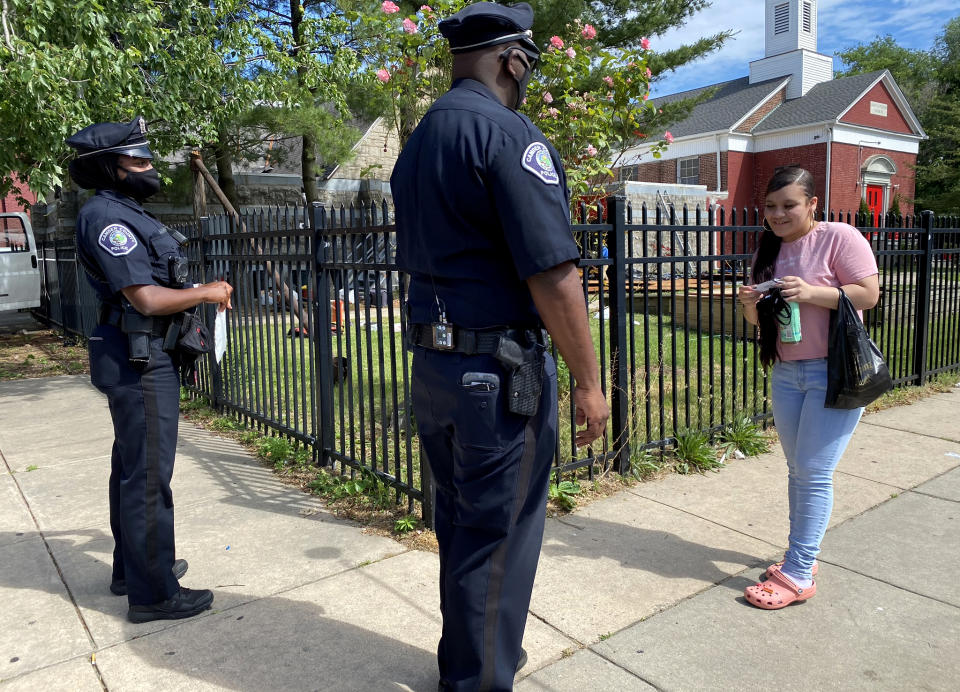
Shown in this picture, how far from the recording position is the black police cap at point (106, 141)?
2.77 meters

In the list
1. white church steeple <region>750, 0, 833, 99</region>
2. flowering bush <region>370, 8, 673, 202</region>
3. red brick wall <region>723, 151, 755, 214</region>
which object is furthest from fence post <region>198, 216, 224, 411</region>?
white church steeple <region>750, 0, 833, 99</region>

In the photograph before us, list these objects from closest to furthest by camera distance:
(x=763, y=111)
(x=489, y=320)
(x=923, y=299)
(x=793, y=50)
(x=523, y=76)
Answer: (x=489, y=320)
(x=523, y=76)
(x=923, y=299)
(x=763, y=111)
(x=793, y=50)

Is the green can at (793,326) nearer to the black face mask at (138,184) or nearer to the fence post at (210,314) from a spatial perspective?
the black face mask at (138,184)

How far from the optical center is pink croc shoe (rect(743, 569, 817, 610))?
3.00m

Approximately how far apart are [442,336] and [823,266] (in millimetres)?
1871

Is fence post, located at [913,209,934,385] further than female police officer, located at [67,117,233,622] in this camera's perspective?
Yes

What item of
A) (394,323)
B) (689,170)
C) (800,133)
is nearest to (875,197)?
(800,133)

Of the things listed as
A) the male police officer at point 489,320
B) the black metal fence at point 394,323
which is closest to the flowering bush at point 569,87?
the black metal fence at point 394,323

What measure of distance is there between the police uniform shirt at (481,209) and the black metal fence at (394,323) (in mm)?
920

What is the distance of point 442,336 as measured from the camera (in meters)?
2.06

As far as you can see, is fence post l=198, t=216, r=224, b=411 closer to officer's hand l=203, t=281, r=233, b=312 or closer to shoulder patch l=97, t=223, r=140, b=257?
officer's hand l=203, t=281, r=233, b=312

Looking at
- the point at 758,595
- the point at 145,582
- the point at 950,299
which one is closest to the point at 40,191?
the point at 145,582

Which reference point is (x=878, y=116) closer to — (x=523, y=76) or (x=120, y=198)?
(x=523, y=76)

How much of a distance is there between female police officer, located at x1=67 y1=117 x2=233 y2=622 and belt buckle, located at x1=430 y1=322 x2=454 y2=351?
4.33 ft
